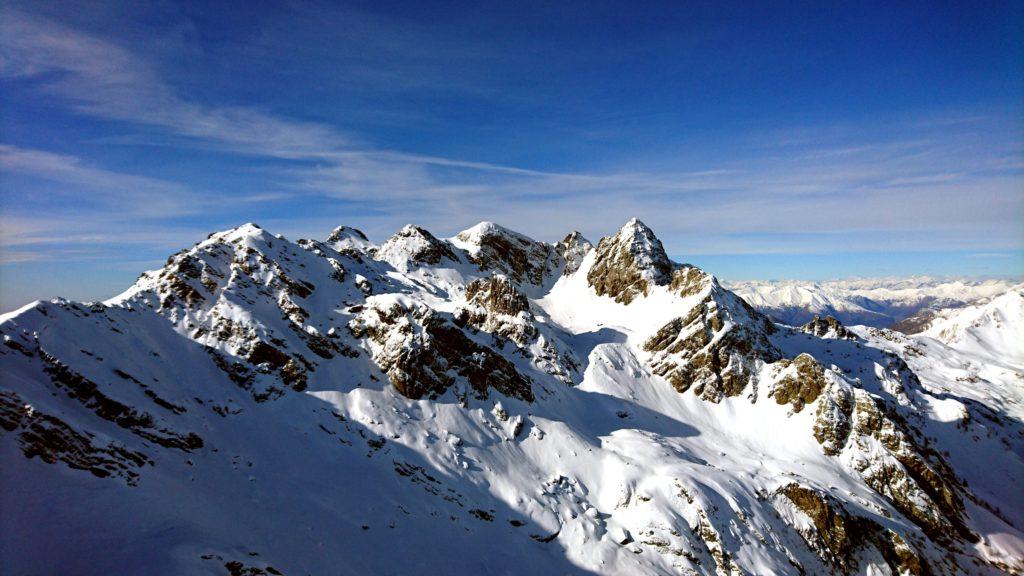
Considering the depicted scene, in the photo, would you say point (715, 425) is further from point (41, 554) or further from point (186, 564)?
point (41, 554)

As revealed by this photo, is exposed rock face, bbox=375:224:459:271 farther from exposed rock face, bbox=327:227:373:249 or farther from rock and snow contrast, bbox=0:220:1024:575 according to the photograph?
Answer: rock and snow contrast, bbox=0:220:1024:575

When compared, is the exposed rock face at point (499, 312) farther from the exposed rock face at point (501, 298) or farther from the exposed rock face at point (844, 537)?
the exposed rock face at point (844, 537)

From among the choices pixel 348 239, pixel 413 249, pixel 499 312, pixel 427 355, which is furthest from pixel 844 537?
pixel 348 239

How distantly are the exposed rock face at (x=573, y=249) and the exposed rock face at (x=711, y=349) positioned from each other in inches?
2357

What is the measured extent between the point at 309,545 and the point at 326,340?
39.2 meters

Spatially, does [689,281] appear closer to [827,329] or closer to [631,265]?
[631,265]

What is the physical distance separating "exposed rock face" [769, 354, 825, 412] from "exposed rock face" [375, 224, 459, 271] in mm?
102740

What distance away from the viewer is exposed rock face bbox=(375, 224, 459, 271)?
452ft

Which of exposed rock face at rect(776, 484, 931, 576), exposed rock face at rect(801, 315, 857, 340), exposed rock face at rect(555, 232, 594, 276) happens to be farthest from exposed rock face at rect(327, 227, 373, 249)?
exposed rock face at rect(801, 315, 857, 340)

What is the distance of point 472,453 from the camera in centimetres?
6744

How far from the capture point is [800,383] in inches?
3460

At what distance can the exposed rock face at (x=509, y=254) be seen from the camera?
153 metres

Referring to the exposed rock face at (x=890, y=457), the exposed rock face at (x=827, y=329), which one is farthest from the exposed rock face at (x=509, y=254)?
the exposed rock face at (x=890, y=457)

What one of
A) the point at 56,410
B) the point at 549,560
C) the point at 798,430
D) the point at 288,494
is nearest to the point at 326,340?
the point at 288,494
